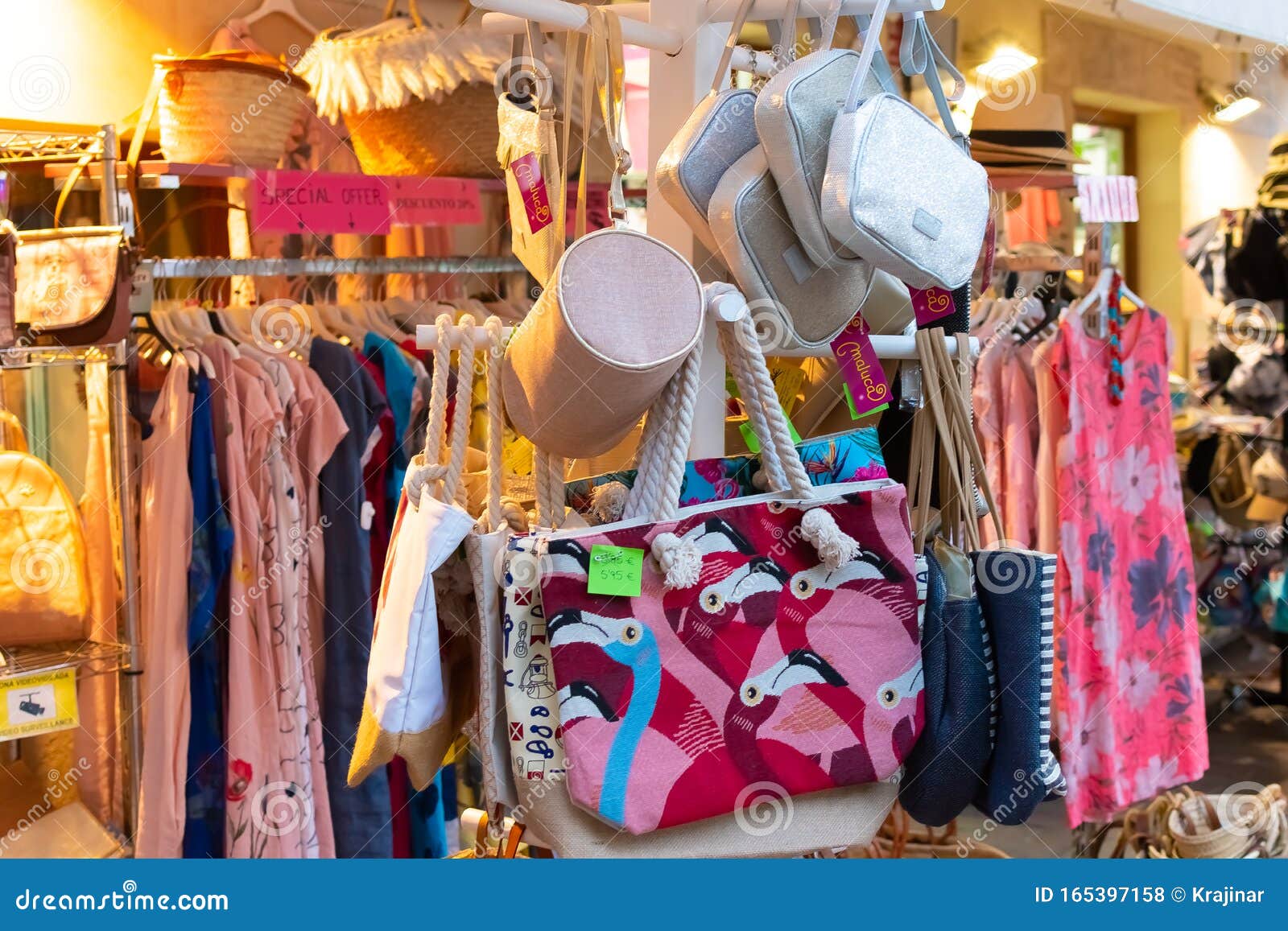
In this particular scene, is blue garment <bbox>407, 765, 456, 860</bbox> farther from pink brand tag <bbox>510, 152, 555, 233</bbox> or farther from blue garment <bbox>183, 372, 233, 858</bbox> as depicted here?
pink brand tag <bbox>510, 152, 555, 233</bbox>

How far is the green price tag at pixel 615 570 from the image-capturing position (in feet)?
3.84

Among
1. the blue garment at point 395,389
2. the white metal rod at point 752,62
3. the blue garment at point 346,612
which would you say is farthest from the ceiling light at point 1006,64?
the white metal rod at point 752,62

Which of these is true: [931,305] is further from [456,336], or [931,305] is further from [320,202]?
[320,202]

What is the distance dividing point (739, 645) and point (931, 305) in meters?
0.55

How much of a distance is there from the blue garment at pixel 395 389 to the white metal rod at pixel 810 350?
1114 mm

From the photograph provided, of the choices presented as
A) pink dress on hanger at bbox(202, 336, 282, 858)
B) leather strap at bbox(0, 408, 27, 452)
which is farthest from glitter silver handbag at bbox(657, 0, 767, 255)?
leather strap at bbox(0, 408, 27, 452)

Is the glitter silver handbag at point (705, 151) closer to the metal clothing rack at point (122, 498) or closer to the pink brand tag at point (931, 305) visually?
the pink brand tag at point (931, 305)

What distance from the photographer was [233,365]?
230cm

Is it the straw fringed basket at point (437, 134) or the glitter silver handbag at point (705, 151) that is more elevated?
the straw fringed basket at point (437, 134)

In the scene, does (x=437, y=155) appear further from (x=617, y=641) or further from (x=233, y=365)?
(x=617, y=641)

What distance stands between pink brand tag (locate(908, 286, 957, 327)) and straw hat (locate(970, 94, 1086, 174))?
1374mm

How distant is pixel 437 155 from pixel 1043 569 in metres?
1.89

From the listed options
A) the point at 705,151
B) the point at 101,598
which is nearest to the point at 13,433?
the point at 101,598

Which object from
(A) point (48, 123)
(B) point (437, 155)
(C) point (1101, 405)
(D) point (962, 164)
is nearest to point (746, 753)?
(D) point (962, 164)
